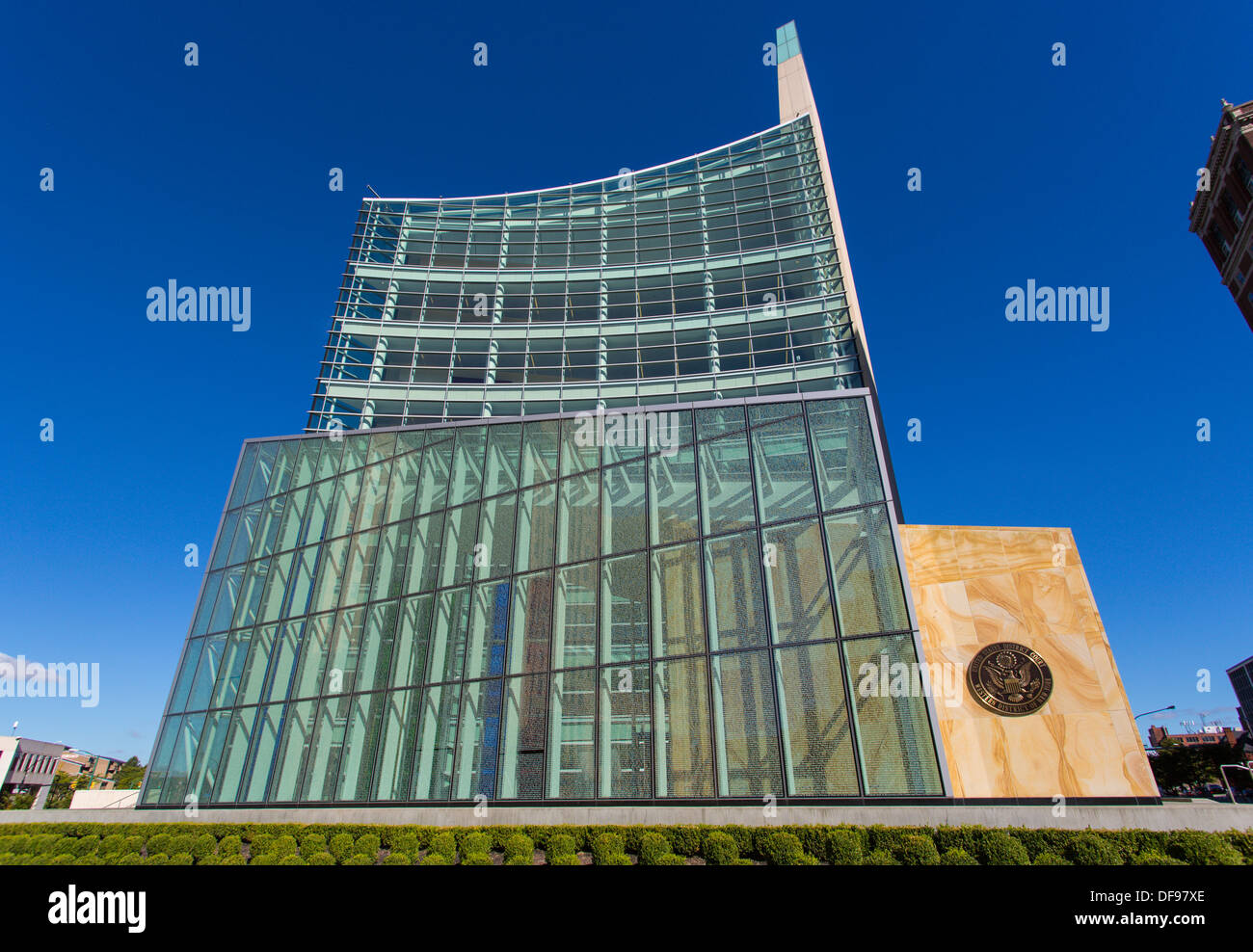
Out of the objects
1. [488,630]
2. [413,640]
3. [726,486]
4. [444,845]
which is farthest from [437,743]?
[726,486]

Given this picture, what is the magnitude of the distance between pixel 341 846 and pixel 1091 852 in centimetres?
1493

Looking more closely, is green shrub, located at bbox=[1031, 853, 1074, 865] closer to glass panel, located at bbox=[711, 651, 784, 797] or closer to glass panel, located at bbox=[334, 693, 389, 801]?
glass panel, located at bbox=[711, 651, 784, 797]

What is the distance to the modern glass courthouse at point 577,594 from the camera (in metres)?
16.5

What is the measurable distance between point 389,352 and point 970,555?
112ft

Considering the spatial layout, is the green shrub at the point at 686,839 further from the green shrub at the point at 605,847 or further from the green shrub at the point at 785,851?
the green shrub at the point at 785,851

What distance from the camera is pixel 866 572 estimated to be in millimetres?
16797

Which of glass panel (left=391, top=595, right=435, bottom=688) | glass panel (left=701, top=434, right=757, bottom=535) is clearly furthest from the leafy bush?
glass panel (left=391, top=595, right=435, bottom=688)

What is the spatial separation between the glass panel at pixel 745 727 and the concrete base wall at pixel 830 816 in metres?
1.05

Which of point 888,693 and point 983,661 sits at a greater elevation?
point 983,661

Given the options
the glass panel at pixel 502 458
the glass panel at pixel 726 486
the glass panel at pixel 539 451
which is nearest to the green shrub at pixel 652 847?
the glass panel at pixel 726 486

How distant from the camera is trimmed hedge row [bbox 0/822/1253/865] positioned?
Result: 34.2ft
